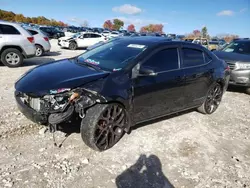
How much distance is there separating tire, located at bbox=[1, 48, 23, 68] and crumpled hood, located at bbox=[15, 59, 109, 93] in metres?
5.60

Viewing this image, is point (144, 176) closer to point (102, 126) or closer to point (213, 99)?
point (102, 126)

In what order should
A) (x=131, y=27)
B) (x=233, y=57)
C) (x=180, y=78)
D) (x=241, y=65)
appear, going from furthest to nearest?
1. (x=131, y=27)
2. (x=233, y=57)
3. (x=241, y=65)
4. (x=180, y=78)

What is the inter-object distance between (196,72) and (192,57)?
315mm

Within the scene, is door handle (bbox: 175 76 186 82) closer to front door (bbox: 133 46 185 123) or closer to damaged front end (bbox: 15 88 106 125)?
front door (bbox: 133 46 185 123)

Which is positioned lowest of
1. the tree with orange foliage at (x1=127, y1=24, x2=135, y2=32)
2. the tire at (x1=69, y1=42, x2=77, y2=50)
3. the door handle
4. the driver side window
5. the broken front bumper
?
the tree with orange foliage at (x1=127, y1=24, x2=135, y2=32)

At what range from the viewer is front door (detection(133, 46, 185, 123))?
3742 mm

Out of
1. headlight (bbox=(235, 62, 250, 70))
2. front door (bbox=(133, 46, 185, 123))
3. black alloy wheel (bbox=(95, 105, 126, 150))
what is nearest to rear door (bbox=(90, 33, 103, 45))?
headlight (bbox=(235, 62, 250, 70))

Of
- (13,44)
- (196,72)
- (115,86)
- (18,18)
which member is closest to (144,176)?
(115,86)

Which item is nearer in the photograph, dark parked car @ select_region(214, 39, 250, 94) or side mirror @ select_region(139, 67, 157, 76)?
side mirror @ select_region(139, 67, 157, 76)

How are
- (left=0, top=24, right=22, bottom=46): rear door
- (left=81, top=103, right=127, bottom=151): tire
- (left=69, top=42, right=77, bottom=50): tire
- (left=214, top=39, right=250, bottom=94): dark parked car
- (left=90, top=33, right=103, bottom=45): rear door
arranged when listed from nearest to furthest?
(left=81, top=103, right=127, bottom=151): tire → (left=214, top=39, right=250, bottom=94): dark parked car → (left=0, top=24, right=22, bottom=46): rear door → (left=69, top=42, right=77, bottom=50): tire → (left=90, top=33, right=103, bottom=45): rear door

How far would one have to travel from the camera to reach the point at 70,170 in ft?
10.1

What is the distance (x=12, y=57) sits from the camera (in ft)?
29.1

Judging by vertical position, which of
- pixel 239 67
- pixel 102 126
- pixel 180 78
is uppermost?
pixel 180 78

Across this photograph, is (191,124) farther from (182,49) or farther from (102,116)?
(102,116)
